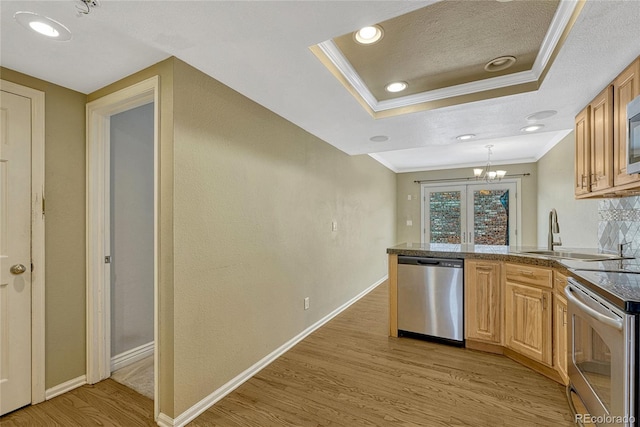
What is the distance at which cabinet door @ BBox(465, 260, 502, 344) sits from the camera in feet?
8.95

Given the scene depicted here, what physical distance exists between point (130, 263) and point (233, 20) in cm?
234

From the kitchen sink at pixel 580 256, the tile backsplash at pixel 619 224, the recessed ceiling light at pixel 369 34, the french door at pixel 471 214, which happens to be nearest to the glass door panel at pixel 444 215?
the french door at pixel 471 214

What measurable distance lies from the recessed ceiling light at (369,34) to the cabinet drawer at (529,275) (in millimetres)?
2255

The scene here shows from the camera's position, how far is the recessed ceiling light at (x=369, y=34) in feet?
5.66

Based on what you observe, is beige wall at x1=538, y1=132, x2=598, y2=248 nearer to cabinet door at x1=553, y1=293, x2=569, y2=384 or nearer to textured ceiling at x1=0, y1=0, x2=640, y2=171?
textured ceiling at x1=0, y1=0, x2=640, y2=171

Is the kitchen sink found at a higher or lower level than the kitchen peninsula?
higher

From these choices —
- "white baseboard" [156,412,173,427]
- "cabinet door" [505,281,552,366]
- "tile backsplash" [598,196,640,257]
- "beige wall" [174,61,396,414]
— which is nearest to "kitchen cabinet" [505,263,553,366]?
"cabinet door" [505,281,552,366]

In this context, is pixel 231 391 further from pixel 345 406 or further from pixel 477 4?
pixel 477 4

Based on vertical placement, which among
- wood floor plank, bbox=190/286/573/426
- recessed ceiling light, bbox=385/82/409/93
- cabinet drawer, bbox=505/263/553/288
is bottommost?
wood floor plank, bbox=190/286/573/426

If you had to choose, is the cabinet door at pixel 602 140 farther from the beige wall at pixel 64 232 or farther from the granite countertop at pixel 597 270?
the beige wall at pixel 64 232

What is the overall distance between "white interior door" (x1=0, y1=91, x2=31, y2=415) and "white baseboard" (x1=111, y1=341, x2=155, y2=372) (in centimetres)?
57

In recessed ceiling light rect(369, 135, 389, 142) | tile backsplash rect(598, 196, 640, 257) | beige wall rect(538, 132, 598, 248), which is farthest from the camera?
recessed ceiling light rect(369, 135, 389, 142)

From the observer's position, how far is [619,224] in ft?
8.31

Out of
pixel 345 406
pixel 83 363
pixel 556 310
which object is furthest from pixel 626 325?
pixel 83 363
